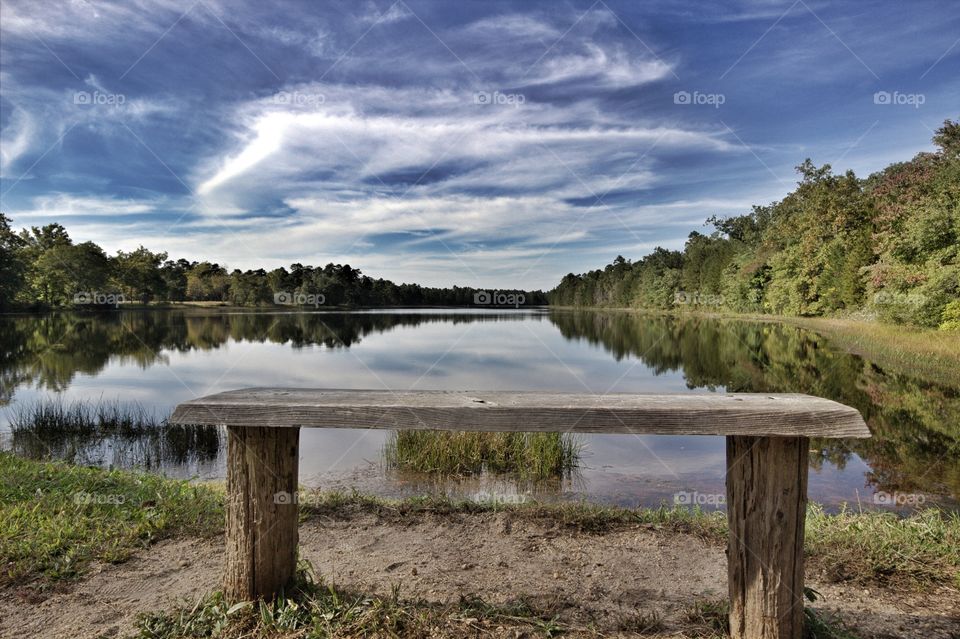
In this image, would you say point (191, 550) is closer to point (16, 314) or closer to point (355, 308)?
point (16, 314)

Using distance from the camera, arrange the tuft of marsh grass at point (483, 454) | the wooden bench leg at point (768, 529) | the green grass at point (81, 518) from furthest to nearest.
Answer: the tuft of marsh grass at point (483, 454), the green grass at point (81, 518), the wooden bench leg at point (768, 529)

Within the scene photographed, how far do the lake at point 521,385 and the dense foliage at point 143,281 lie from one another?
15.5 metres

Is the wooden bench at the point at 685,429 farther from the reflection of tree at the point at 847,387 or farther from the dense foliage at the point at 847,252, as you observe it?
the dense foliage at the point at 847,252

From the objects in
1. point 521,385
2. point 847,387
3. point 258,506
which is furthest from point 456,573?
point 847,387

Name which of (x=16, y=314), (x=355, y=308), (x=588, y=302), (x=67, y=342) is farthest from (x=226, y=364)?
(x=588, y=302)

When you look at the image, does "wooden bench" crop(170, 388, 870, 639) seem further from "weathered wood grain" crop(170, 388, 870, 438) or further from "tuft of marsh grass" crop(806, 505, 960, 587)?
"tuft of marsh grass" crop(806, 505, 960, 587)

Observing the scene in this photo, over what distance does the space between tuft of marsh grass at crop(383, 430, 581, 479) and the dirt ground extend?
407cm

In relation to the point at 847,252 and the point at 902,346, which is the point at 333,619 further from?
the point at 847,252

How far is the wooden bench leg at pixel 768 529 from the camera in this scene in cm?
249

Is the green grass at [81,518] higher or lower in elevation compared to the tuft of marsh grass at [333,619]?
lower

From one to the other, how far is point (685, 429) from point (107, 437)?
11.9 metres

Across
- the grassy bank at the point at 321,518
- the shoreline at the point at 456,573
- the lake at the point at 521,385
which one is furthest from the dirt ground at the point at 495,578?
the lake at the point at 521,385

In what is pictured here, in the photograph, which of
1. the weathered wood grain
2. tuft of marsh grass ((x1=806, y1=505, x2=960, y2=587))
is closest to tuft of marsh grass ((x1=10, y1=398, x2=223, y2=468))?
the weathered wood grain

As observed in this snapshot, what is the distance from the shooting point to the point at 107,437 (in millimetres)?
10820
